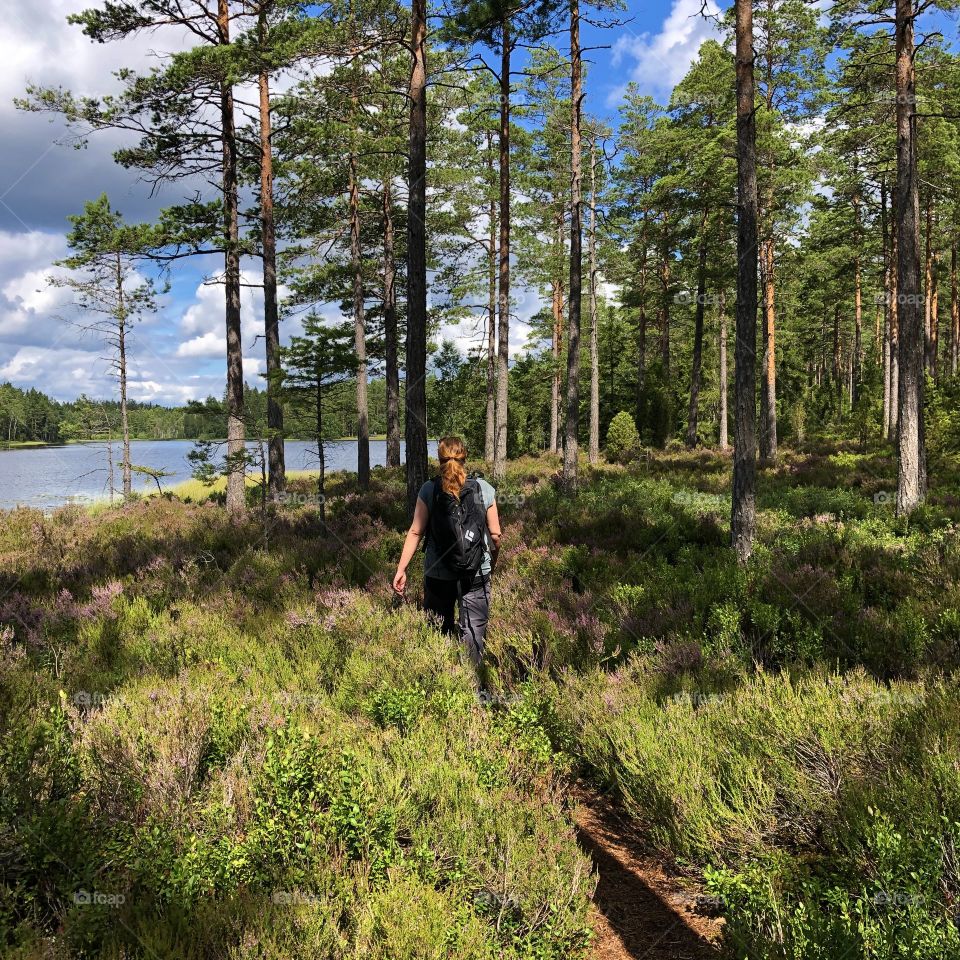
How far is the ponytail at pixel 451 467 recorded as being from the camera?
4.93m

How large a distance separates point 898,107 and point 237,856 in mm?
15488

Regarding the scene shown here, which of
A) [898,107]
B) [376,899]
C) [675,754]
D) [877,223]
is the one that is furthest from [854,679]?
[877,223]

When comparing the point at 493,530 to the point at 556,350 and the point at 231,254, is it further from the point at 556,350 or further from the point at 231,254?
the point at 556,350

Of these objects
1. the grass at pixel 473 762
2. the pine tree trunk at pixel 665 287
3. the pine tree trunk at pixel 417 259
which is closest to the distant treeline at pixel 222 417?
the pine tree trunk at pixel 417 259

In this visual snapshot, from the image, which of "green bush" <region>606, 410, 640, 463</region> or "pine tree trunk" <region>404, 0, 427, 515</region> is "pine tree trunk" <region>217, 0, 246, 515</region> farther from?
"green bush" <region>606, 410, 640, 463</region>

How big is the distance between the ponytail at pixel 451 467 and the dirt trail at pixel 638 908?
8.92 ft

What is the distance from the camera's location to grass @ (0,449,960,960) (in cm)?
228

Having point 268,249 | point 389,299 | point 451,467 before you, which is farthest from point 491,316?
point 451,467

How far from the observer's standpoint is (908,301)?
35.3 feet

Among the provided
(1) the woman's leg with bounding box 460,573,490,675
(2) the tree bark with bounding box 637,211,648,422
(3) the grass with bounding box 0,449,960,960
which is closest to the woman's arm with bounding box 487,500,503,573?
(1) the woman's leg with bounding box 460,573,490,675

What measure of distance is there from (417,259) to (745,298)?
5.17 metres

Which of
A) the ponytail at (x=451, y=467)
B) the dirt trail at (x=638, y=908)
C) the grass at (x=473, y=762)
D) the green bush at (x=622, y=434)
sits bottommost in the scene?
the dirt trail at (x=638, y=908)

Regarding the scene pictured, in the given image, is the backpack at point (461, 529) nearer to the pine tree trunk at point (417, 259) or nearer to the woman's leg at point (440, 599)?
the woman's leg at point (440, 599)

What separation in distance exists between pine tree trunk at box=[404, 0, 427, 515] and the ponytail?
3.90 metres
